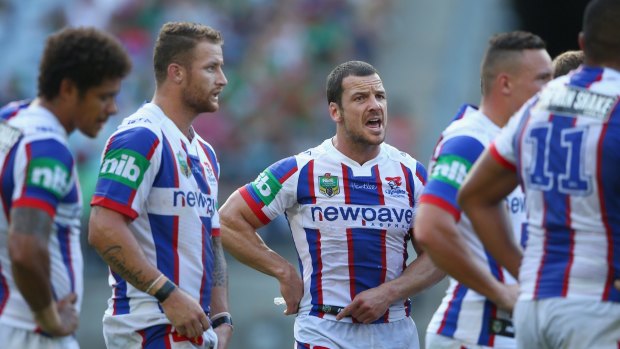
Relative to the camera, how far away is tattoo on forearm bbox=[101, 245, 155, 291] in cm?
634

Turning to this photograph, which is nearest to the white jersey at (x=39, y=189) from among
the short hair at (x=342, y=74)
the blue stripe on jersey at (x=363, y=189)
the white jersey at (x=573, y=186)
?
the white jersey at (x=573, y=186)

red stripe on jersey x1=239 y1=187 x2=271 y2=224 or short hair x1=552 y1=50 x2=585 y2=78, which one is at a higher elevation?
short hair x1=552 y1=50 x2=585 y2=78

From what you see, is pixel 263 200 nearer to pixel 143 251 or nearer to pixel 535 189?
pixel 143 251

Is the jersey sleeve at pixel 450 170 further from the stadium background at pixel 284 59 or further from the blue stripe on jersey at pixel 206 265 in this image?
the stadium background at pixel 284 59

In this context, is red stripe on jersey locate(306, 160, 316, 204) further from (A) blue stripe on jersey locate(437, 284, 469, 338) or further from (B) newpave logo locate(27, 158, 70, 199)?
(B) newpave logo locate(27, 158, 70, 199)

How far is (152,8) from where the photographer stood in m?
17.0

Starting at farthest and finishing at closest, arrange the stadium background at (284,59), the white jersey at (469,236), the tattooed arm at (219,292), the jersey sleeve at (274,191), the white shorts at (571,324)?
1. the stadium background at (284,59)
2. the jersey sleeve at (274,191)
3. the tattooed arm at (219,292)
4. the white jersey at (469,236)
5. the white shorts at (571,324)

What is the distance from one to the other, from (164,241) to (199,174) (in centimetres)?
48

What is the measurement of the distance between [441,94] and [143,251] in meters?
12.0

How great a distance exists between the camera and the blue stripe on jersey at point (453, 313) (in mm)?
6168

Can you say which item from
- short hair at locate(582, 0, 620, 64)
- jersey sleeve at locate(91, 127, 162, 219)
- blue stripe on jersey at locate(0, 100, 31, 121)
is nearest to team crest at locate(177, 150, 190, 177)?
jersey sleeve at locate(91, 127, 162, 219)

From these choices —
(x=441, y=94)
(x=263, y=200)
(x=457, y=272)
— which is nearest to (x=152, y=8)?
(x=441, y=94)

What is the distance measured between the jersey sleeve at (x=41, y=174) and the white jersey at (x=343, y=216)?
2.53m

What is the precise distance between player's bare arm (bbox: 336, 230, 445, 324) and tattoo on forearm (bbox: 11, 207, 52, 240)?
2.65m
